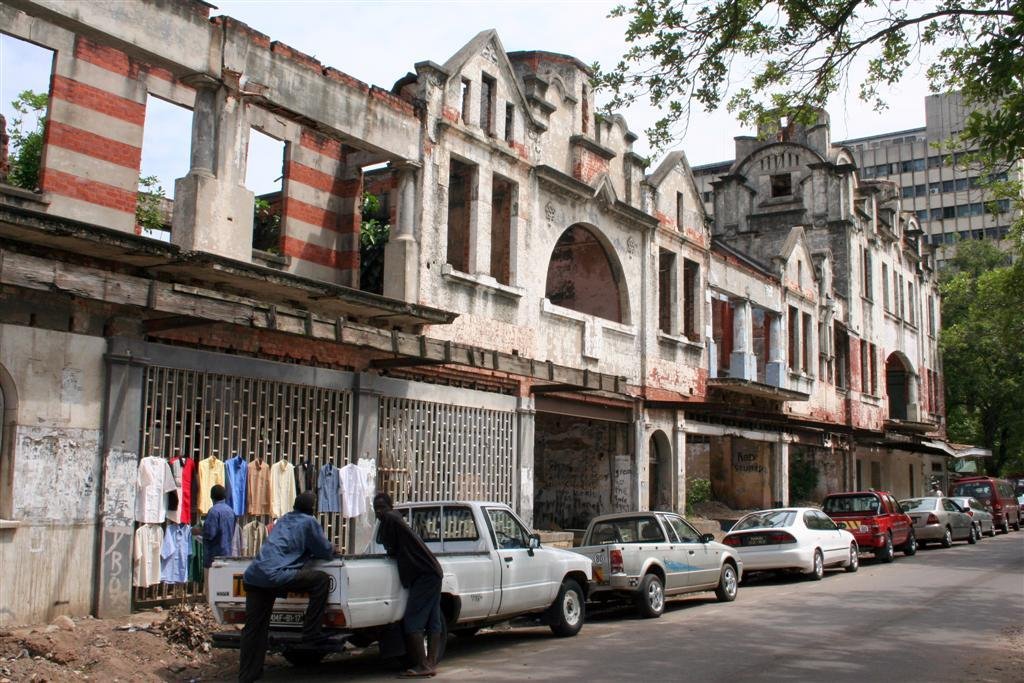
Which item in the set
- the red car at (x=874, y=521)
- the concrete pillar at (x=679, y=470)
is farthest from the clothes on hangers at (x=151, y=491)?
the red car at (x=874, y=521)

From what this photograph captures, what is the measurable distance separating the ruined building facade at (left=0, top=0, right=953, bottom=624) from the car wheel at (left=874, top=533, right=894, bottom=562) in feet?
15.4

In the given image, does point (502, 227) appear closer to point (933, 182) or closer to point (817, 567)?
point (817, 567)

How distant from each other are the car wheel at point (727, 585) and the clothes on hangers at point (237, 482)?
24.3 ft

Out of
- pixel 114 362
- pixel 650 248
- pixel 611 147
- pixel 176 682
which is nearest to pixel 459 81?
pixel 611 147

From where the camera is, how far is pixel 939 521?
27.0 m

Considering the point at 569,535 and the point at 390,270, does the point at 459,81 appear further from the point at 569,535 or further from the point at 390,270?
the point at 569,535

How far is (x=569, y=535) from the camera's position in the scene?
63.7 ft

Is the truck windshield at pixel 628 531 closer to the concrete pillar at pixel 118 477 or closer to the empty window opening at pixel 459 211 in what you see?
the empty window opening at pixel 459 211

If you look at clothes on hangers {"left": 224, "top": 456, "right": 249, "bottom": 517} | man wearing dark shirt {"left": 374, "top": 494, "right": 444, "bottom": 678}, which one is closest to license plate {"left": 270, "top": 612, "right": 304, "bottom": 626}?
man wearing dark shirt {"left": 374, "top": 494, "right": 444, "bottom": 678}

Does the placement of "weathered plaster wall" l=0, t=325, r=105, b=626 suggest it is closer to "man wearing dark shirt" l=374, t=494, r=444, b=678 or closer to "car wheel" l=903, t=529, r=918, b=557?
"man wearing dark shirt" l=374, t=494, r=444, b=678

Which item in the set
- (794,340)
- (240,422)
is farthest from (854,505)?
(240,422)

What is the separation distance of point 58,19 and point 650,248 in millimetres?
14936

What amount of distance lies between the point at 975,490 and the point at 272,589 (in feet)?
108

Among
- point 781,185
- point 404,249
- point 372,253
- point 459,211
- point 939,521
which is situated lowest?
point 939,521
